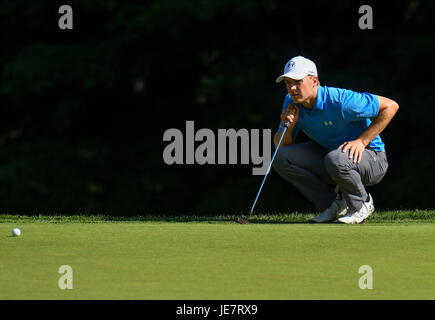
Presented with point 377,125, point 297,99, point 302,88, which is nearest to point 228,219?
point 297,99

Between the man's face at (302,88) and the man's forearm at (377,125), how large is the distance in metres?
0.45

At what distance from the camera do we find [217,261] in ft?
14.4

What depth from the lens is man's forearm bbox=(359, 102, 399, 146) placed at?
6.30 meters

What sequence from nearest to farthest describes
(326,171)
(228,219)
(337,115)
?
(337,115), (326,171), (228,219)

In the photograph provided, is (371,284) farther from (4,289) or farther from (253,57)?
(253,57)

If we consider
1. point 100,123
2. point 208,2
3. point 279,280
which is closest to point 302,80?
point 279,280

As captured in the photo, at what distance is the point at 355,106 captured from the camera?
20.6ft

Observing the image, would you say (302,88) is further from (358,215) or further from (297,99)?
(358,215)

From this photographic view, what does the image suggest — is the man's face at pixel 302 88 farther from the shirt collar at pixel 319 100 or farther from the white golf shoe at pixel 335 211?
the white golf shoe at pixel 335 211

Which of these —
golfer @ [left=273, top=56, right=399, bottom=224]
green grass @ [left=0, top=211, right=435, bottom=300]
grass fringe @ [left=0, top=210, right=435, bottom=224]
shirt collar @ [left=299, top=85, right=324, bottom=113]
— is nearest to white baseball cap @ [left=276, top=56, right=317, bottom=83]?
golfer @ [left=273, top=56, right=399, bottom=224]

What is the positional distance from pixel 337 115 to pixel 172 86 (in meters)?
12.1

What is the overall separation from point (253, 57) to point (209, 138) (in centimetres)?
163

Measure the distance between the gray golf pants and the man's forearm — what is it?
17 centimetres

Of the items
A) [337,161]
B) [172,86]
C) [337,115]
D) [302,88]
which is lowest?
[337,161]
